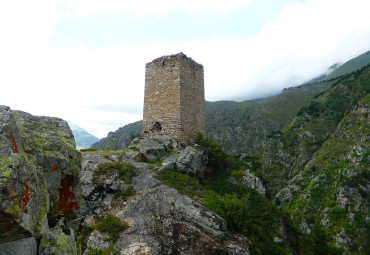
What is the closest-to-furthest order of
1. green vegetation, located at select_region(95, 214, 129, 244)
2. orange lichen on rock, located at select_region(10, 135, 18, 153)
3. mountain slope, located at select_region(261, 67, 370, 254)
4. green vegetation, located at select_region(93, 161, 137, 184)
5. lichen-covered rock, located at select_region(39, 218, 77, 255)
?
A: orange lichen on rock, located at select_region(10, 135, 18, 153), lichen-covered rock, located at select_region(39, 218, 77, 255), green vegetation, located at select_region(95, 214, 129, 244), green vegetation, located at select_region(93, 161, 137, 184), mountain slope, located at select_region(261, 67, 370, 254)

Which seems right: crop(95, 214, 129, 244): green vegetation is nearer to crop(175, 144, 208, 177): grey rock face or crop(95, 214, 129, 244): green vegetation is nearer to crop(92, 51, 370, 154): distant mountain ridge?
crop(175, 144, 208, 177): grey rock face

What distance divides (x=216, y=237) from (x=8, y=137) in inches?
292

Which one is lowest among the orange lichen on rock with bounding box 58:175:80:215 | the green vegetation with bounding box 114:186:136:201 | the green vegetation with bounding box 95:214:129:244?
the green vegetation with bounding box 95:214:129:244

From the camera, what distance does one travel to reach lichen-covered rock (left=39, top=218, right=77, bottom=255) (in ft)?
9.98

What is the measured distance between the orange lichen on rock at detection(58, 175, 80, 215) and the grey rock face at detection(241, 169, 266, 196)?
12.5 metres

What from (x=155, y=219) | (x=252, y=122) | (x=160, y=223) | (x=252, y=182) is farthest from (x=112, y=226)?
(x=252, y=122)

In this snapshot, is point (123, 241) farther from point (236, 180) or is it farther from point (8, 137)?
point (236, 180)

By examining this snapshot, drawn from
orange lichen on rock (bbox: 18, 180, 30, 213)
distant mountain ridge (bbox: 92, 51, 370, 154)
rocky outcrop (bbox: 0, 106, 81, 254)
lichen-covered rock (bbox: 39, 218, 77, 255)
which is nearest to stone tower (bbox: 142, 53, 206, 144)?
rocky outcrop (bbox: 0, 106, 81, 254)

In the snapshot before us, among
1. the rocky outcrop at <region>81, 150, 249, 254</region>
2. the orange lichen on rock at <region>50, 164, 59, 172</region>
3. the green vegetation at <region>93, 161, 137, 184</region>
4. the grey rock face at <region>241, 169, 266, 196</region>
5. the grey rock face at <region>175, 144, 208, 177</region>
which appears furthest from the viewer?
the grey rock face at <region>241, 169, 266, 196</region>

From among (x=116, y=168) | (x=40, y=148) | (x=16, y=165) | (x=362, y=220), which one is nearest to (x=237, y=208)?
(x=116, y=168)

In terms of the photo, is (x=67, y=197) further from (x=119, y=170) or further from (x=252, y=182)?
(x=252, y=182)

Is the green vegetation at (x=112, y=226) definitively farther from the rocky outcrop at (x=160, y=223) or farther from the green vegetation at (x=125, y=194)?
→ the green vegetation at (x=125, y=194)

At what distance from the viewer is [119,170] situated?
11.6 meters

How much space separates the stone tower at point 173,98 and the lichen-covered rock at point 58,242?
12.7m
